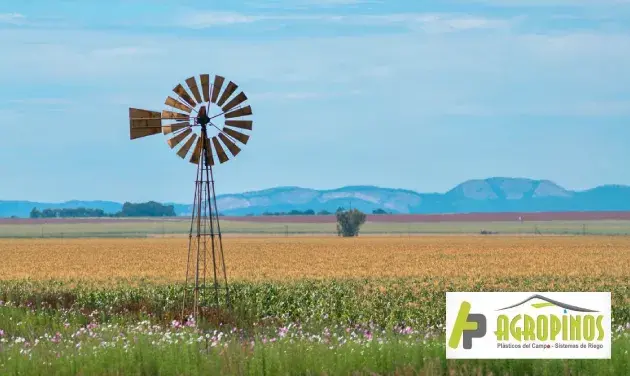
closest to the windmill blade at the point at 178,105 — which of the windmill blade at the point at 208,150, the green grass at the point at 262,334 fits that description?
the windmill blade at the point at 208,150

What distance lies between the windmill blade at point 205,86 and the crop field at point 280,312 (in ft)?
17.8

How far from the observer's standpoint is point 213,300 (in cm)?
3278

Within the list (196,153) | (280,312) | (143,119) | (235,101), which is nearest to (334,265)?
(280,312)

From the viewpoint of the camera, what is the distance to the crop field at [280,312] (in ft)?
48.0

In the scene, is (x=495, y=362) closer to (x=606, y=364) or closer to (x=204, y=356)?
(x=606, y=364)

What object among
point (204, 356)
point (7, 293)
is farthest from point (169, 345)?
point (7, 293)

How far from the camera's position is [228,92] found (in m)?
24.3

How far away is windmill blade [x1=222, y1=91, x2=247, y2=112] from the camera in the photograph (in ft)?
80.4

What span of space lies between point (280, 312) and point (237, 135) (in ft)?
24.9

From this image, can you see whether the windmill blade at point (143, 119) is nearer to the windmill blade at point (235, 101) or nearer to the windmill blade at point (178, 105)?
the windmill blade at point (178, 105)

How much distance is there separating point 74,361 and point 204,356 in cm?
197

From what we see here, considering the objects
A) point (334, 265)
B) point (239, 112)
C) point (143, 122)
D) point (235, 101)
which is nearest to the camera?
point (143, 122)

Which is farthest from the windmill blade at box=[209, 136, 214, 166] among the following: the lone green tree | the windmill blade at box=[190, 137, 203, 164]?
the lone green tree

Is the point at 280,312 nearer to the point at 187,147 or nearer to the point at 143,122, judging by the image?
the point at 187,147
